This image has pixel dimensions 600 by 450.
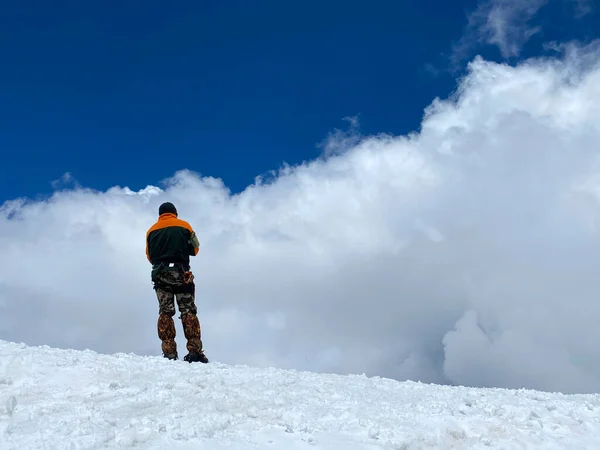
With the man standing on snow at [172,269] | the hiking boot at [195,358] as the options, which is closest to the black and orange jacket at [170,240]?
the man standing on snow at [172,269]

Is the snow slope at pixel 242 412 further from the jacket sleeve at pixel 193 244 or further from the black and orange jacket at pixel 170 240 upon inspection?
the jacket sleeve at pixel 193 244

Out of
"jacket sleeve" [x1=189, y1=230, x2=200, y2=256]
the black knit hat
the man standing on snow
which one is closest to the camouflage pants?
the man standing on snow

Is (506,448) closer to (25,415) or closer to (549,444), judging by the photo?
(549,444)

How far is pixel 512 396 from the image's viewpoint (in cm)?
922

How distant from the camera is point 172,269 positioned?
41.2ft

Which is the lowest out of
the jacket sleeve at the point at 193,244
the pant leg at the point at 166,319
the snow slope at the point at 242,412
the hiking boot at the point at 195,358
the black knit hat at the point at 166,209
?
the snow slope at the point at 242,412

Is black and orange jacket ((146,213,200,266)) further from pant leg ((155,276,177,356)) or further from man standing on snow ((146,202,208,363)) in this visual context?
pant leg ((155,276,177,356))

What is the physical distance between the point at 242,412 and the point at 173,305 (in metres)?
5.89

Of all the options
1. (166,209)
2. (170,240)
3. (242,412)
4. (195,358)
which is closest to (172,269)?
(170,240)

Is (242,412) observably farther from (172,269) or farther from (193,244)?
(193,244)

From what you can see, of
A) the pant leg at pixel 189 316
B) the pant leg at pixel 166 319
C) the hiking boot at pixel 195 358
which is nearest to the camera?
the hiking boot at pixel 195 358

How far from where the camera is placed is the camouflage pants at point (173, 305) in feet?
40.1

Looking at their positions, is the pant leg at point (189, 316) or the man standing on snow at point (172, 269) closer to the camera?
the pant leg at point (189, 316)

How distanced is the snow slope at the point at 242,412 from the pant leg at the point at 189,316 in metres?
2.77
